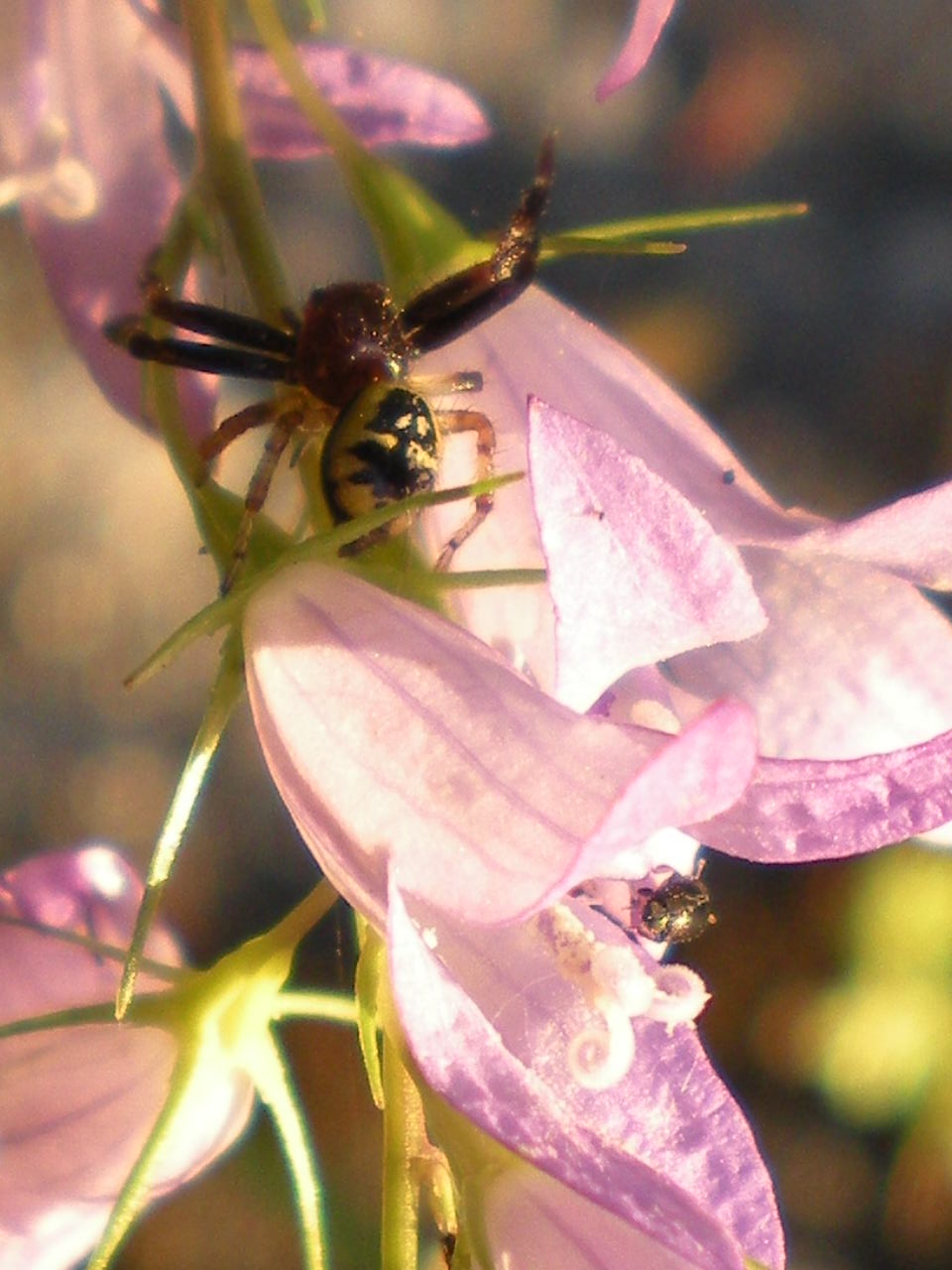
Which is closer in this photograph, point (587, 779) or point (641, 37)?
point (587, 779)

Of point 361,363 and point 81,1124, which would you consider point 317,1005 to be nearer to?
point 81,1124

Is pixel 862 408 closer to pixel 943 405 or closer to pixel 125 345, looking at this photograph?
pixel 943 405

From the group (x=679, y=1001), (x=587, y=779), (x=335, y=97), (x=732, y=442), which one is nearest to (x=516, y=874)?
(x=587, y=779)

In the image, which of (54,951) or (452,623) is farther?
(54,951)

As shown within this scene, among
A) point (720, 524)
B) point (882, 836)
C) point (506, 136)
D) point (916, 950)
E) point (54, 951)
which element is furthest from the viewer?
point (506, 136)

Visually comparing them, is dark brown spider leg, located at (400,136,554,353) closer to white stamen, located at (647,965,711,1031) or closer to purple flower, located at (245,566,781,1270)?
purple flower, located at (245,566,781,1270)

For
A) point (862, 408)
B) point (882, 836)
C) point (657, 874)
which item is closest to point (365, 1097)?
point (862, 408)

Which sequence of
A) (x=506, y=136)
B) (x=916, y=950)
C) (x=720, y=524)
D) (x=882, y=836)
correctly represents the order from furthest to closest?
(x=506, y=136)
(x=916, y=950)
(x=720, y=524)
(x=882, y=836)

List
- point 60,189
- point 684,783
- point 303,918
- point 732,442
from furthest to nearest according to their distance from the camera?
1. point 732,442
2. point 60,189
3. point 303,918
4. point 684,783
